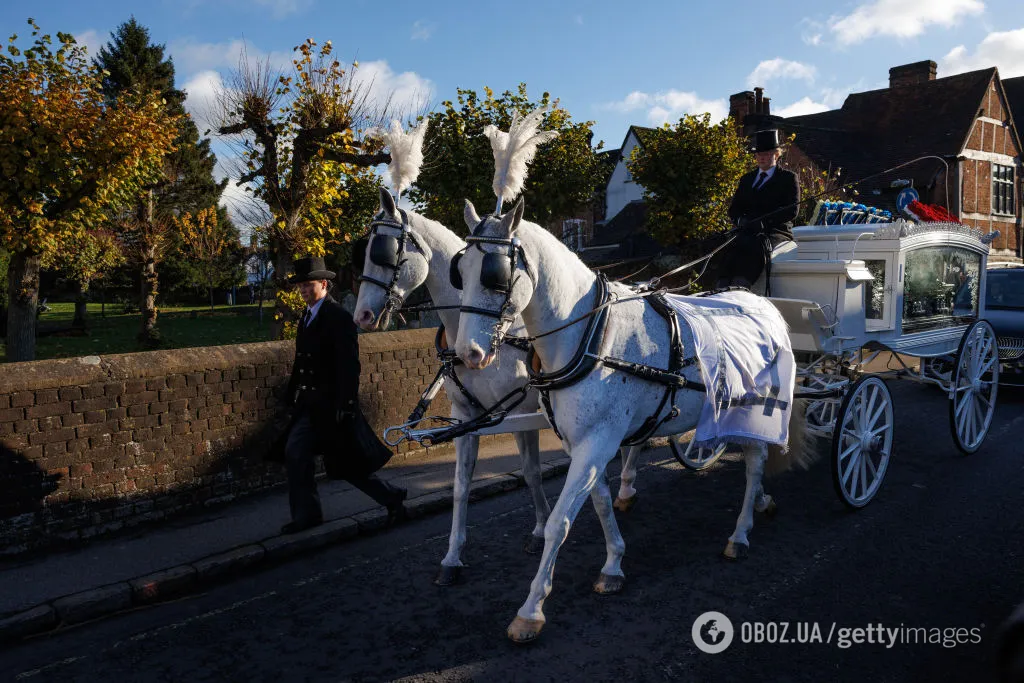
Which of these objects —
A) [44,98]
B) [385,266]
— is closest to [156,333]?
[44,98]

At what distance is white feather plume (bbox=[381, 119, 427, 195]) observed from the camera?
5.26 meters

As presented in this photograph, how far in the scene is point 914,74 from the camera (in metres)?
33.2

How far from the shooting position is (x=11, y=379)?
5.09m

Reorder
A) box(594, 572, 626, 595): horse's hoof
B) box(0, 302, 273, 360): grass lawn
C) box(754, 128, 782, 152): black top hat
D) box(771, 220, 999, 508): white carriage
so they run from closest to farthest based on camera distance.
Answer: box(594, 572, 626, 595): horse's hoof < box(771, 220, 999, 508): white carriage < box(754, 128, 782, 152): black top hat < box(0, 302, 273, 360): grass lawn

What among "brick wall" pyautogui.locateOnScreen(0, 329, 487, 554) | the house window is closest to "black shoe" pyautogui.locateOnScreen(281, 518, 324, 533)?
"brick wall" pyautogui.locateOnScreen(0, 329, 487, 554)

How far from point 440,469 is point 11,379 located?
3934 millimetres

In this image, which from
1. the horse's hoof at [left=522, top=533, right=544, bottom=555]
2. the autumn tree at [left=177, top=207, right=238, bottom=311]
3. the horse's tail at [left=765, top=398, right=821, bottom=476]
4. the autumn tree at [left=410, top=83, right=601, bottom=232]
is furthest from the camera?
the autumn tree at [left=177, top=207, right=238, bottom=311]

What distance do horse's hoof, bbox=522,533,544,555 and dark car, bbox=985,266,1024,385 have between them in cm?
Result: 871

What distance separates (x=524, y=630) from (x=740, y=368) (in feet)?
7.26

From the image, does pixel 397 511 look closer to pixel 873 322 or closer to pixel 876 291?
pixel 873 322

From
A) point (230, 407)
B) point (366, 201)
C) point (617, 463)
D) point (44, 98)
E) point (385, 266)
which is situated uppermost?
point (44, 98)

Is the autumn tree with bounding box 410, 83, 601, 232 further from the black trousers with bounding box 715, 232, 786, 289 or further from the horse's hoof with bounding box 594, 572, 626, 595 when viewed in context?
the horse's hoof with bounding box 594, 572, 626, 595

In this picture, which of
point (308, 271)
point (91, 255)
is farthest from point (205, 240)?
point (308, 271)

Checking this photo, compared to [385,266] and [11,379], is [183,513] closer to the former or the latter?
[11,379]
